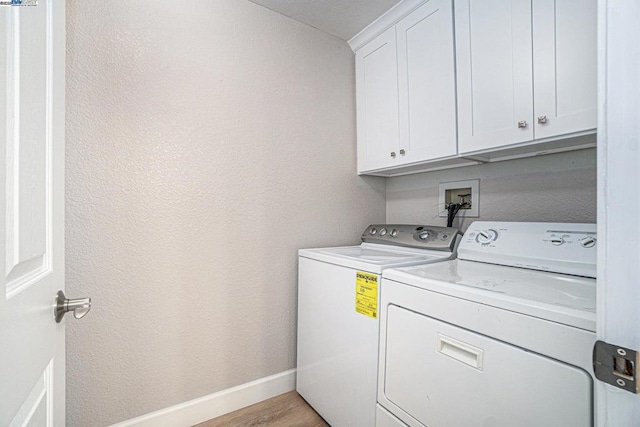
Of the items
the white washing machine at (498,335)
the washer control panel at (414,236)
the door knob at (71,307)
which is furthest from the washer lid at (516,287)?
the door knob at (71,307)

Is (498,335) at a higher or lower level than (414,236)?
lower

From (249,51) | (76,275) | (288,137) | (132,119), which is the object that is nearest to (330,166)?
(288,137)

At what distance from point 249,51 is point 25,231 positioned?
4.98ft

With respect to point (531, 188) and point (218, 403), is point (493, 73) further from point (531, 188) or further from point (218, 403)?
point (218, 403)

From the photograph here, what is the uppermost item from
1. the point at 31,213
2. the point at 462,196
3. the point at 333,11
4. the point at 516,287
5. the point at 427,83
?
the point at 333,11

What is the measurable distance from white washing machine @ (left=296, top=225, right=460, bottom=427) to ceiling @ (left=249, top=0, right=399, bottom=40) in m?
1.30

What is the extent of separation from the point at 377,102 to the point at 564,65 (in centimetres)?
95

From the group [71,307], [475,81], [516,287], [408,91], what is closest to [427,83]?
[408,91]

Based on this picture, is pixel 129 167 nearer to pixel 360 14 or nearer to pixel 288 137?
pixel 288 137

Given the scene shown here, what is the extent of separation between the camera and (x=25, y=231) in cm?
50

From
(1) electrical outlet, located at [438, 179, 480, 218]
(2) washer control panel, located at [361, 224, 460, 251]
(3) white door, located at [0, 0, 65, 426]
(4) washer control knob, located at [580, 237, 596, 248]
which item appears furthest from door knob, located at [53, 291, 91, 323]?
(1) electrical outlet, located at [438, 179, 480, 218]

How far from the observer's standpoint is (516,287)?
2.88 ft

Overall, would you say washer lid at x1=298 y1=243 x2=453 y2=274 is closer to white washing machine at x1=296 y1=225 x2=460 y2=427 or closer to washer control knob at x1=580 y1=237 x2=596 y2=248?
white washing machine at x1=296 y1=225 x2=460 y2=427

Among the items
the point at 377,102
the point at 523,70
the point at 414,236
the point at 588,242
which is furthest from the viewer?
the point at 377,102
